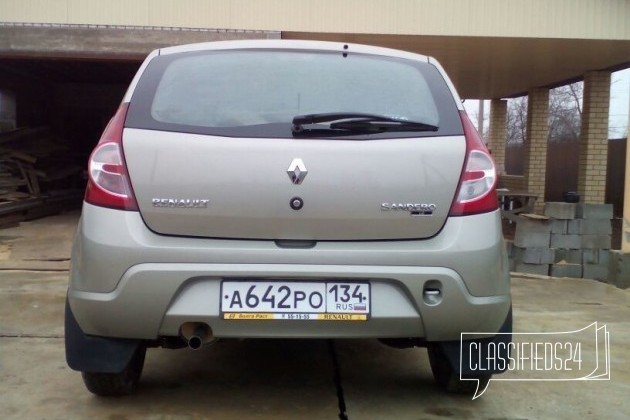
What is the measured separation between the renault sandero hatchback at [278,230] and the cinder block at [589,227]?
5.22m

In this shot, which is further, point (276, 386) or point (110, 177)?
point (276, 386)

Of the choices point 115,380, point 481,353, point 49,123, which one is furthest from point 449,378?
point 49,123

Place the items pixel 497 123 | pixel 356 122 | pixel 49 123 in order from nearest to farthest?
1. pixel 356 122
2. pixel 49 123
3. pixel 497 123

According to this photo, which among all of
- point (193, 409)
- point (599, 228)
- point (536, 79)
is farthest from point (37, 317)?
point (536, 79)

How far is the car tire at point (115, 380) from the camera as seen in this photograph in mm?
2893

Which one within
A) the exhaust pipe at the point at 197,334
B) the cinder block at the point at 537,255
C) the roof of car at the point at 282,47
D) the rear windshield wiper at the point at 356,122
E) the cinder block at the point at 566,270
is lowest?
the cinder block at the point at 566,270

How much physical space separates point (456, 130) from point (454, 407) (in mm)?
1236

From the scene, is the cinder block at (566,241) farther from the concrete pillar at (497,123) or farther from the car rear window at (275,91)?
the concrete pillar at (497,123)

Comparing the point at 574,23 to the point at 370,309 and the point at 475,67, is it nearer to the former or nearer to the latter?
the point at 475,67

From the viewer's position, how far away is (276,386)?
328 centimetres

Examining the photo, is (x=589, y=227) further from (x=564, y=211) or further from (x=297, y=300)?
(x=297, y=300)

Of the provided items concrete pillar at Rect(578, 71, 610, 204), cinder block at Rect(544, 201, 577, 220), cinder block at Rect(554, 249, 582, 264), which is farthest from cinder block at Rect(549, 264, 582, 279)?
concrete pillar at Rect(578, 71, 610, 204)

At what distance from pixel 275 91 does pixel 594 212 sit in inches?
228

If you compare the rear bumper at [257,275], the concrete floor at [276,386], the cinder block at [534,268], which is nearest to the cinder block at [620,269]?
the cinder block at [534,268]
